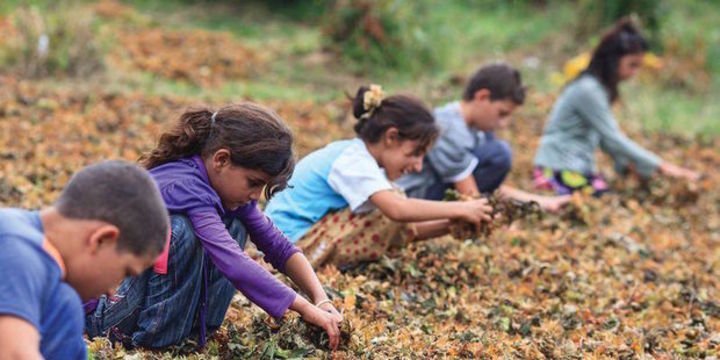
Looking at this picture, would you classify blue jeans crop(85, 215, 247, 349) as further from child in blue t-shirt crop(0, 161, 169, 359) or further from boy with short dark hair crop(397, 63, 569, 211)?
boy with short dark hair crop(397, 63, 569, 211)

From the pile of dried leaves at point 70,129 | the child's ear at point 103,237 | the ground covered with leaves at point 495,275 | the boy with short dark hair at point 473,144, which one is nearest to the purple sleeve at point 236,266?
the ground covered with leaves at point 495,275

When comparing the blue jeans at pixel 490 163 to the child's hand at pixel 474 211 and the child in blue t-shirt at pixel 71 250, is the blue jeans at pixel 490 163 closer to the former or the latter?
the child's hand at pixel 474 211

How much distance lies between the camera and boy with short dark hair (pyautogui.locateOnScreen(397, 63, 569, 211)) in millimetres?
5492

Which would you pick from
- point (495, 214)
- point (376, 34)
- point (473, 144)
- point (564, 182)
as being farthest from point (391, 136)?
point (376, 34)

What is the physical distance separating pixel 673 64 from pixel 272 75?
520cm

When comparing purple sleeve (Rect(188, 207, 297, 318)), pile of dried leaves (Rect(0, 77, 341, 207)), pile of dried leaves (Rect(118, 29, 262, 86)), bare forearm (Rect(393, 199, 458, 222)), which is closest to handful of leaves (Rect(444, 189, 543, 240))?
bare forearm (Rect(393, 199, 458, 222))

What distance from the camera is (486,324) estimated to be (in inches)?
161

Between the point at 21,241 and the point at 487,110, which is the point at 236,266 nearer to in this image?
the point at 21,241

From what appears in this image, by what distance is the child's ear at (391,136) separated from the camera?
174 inches

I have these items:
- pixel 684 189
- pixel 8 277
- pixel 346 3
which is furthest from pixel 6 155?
pixel 346 3

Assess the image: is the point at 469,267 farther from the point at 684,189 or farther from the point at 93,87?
the point at 93,87

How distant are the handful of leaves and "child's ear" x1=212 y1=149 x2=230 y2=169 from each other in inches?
71.1

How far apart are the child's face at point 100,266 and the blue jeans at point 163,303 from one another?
2.46 feet

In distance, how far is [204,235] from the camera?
120 inches
